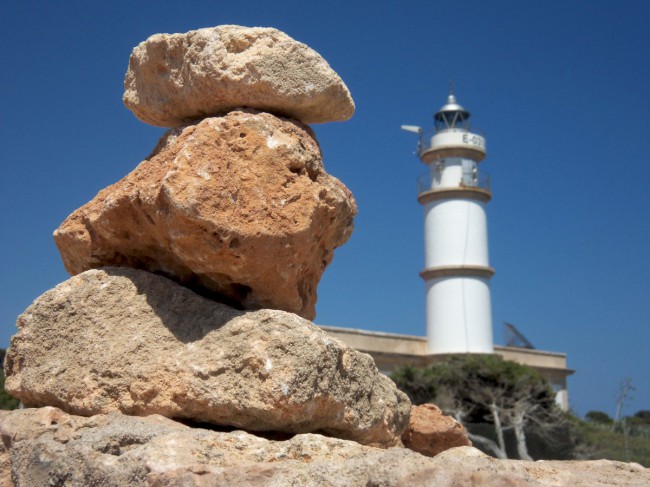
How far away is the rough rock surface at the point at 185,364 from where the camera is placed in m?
3.40

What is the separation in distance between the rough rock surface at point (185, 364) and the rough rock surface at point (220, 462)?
0.17m

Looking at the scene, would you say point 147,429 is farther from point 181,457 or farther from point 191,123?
point 191,123

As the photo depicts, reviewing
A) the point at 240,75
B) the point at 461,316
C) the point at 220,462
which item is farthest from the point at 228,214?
the point at 461,316

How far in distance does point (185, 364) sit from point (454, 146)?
30203 millimetres

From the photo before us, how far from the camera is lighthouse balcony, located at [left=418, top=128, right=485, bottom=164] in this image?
32.8m

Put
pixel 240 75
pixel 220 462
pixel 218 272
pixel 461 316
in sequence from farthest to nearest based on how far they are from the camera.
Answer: pixel 461 316 → pixel 240 75 → pixel 218 272 → pixel 220 462

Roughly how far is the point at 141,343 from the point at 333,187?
49.8 inches

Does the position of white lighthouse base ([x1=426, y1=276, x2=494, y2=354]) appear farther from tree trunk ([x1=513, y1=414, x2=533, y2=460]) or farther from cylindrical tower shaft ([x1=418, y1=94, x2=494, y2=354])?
tree trunk ([x1=513, y1=414, x2=533, y2=460])

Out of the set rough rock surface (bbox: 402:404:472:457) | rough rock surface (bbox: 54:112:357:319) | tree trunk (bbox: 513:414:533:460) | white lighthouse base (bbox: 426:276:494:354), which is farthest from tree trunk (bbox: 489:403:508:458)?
rough rock surface (bbox: 54:112:357:319)

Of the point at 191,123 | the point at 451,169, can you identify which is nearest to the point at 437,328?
the point at 451,169

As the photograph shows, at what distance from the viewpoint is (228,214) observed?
3549mm

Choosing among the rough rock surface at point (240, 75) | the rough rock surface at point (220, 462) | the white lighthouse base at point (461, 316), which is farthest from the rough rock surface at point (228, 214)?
the white lighthouse base at point (461, 316)

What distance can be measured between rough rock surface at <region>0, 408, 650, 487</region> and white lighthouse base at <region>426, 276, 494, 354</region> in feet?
89.4

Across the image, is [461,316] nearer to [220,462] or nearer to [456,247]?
[456,247]
